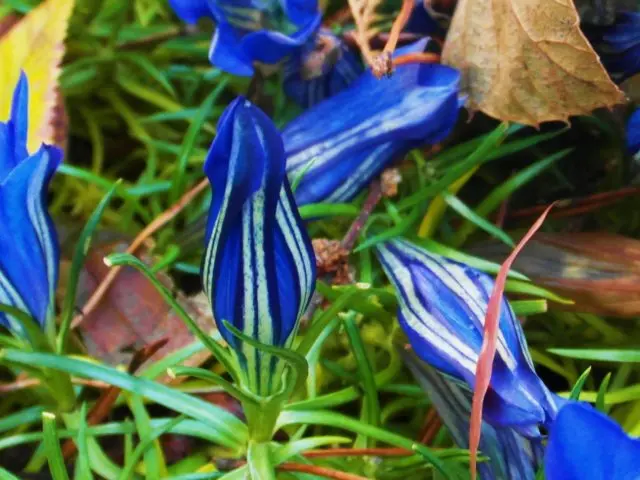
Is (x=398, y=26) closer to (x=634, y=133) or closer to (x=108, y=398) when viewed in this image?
(x=634, y=133)

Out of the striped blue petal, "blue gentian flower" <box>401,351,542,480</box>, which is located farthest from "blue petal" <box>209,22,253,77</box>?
"blue gentian flower" <box>401,351,542,480</box>

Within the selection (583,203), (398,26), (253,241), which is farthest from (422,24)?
(253,241)

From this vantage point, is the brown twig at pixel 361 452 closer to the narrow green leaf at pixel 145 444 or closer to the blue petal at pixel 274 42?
the narrow green leaf at pixel 145 444

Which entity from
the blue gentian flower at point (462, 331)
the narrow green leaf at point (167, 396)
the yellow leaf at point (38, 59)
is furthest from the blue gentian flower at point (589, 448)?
the yellow leaf at point (38, 59)

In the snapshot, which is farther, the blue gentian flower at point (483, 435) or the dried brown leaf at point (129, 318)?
the dried brown leaf at point (129, 318)

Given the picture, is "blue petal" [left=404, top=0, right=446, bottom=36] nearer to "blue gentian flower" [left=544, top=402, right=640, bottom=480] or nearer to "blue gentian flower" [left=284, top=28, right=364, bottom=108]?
"blue gentian flower" [left=284, top=28, right=364, bottom=108]

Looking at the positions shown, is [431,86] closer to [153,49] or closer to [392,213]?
[392,213]

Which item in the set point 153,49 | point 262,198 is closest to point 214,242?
point 262,198
